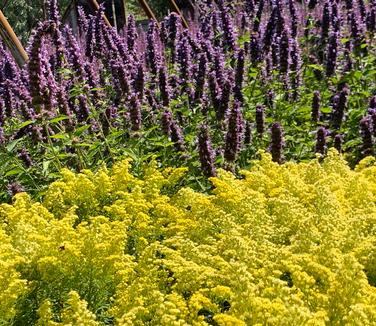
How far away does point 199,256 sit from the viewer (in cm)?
337

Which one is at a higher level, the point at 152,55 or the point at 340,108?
the point at 152,55

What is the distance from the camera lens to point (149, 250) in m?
3.45

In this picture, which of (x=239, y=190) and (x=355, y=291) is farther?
(x=239, y=190)

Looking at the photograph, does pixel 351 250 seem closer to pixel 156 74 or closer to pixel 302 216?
pixel 302 216

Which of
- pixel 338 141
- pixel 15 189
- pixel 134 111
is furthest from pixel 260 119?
pixel 15 189

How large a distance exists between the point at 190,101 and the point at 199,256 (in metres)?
2.98

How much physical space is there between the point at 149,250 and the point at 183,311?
0.53 metres

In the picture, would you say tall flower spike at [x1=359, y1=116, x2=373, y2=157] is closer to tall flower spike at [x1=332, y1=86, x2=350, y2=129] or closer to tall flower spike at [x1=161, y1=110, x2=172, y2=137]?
tall flower spike at [x1=332, y1=86, x2=350, y2=129]

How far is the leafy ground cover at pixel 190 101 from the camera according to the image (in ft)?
16.8

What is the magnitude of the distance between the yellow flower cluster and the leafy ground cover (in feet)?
2.28

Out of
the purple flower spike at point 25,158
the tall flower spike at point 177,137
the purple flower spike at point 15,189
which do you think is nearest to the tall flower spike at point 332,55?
the tall flower spike at point 177,137

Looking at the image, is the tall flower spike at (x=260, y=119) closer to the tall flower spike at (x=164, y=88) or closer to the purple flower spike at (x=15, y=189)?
the tall flower spike at (x=164, y=88)

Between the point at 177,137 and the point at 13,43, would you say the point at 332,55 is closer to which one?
the point at 177,137

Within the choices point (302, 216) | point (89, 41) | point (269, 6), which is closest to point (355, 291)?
point (302, 216)
